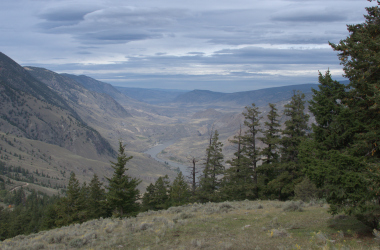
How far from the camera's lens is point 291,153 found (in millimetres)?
28828

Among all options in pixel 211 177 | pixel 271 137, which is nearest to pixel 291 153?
pixel 271 137

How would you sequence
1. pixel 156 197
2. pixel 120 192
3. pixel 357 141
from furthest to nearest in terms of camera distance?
pixel 156 197 < pixel 120 192 < pixel 357 141

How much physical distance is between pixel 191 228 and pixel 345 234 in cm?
753

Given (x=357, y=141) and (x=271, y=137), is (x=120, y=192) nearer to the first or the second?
(x=271, y=137)

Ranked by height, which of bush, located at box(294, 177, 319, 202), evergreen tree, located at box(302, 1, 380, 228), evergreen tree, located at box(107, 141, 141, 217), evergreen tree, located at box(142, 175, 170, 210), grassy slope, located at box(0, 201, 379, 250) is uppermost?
evergreen tree, located at box(302, 1, 380, 228)

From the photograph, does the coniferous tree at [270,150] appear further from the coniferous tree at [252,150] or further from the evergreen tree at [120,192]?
the evergreen tree at [120,192]

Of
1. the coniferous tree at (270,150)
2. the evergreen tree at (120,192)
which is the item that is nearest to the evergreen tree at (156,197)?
the evergreen tree at (120,192)

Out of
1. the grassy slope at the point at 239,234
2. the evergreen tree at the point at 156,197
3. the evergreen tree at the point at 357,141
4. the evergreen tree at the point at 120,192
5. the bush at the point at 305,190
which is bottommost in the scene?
the evergreen tree at the point at 156,197

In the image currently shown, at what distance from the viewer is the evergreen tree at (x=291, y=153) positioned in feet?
89.7

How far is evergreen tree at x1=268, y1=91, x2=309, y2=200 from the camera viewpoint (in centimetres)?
2734

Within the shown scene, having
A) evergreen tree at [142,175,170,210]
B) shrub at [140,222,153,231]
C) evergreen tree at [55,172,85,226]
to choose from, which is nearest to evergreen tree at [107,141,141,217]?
evergreen tree at [55,172,85,226]

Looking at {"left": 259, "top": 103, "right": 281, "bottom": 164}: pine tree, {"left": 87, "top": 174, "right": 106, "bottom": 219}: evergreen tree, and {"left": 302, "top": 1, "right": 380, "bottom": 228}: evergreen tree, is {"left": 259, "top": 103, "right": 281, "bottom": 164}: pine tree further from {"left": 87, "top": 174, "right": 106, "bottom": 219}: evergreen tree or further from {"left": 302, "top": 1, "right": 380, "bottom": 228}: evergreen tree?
{"left": 87, "top": 174, "right": 106, "bottom": 219}: evergreen tree

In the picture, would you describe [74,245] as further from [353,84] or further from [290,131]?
[290,131]

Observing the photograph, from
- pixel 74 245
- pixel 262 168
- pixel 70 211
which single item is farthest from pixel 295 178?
pixel 70 211
